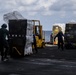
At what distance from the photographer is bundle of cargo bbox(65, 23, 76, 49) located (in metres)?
38.0

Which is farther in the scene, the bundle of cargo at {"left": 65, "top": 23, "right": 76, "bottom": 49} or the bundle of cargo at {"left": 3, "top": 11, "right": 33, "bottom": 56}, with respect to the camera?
the bundle of cargo at {"left": 65, "top": 23, "right": 76, "bottom": 49}

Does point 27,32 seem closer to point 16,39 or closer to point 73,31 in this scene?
point 16,39

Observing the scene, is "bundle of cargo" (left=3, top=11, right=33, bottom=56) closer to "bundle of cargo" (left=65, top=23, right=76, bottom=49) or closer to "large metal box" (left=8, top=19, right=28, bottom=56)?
"large metal box" (left=8, top=19, right=28, bottom=56)

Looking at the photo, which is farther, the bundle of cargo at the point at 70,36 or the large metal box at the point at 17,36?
the bundle of cargo at the point at 70,36

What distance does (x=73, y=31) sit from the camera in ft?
127

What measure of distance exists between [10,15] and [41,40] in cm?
747

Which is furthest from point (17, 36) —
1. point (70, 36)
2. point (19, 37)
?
point (70, 36)

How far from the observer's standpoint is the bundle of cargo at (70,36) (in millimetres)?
38031

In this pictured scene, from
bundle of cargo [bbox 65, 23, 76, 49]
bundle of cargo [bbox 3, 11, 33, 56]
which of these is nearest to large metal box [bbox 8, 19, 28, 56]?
bundle of cargo [bbox 3, 11, 33, 56]

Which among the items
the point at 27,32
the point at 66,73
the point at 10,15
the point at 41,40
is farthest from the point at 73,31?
the point at 66,73

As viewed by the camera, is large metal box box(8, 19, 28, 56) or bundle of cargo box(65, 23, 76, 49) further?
bundle of cargo box(65, 23, 76, 49)

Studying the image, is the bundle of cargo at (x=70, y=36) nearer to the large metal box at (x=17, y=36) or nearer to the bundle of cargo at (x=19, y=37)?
the bundle of cargo at (x=19, y=37)

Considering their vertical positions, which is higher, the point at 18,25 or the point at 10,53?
the point at 18,25

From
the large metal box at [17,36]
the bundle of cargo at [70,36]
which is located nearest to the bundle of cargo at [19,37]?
the large metal box at [17,36]
